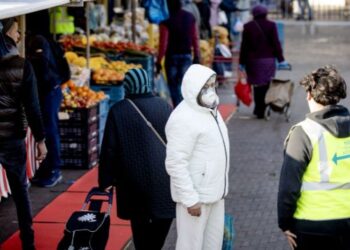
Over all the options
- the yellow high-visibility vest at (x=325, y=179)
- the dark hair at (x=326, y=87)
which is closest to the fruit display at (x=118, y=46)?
the dark hair at (x=326, y=87)

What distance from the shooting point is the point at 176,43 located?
14375mm

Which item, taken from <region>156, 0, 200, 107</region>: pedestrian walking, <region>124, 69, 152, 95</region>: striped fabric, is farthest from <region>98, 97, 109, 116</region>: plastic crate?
<region>124, 69, 152, 95</region>: striped fabric

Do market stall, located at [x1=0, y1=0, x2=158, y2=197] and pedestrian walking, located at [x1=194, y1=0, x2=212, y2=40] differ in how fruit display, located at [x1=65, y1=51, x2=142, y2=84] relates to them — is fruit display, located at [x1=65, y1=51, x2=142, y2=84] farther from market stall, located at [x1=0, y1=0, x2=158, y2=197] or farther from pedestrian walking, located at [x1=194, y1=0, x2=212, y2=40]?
pedestrian walking, located at [x1=194, y1=0, x2=212, y2=40]

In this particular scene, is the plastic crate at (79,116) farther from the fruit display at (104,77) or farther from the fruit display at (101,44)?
the fruit display at (101,44)

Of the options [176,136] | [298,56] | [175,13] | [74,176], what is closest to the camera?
[176,136]

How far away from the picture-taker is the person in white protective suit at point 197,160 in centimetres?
600

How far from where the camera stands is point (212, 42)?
1998 centimetres

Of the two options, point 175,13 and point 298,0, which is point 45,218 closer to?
point 175,13

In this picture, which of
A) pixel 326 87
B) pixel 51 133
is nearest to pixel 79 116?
pixel 51 133

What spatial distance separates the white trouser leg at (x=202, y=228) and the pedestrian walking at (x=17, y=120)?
163 centimetres

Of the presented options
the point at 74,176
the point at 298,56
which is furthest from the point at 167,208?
the point at 298,56

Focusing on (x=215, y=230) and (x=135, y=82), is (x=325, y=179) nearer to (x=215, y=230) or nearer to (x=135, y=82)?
(x=215, y=230)

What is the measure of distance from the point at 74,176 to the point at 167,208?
455 centimetres

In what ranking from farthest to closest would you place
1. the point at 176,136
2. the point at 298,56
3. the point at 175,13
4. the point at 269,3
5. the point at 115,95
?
the point at 269,3 → the point at 298,56 → the point at 175,13 → the point at 115,95 → the point at 176,136
